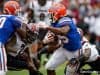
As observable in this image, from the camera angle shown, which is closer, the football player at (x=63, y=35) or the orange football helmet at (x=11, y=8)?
the football player at (x=63, y=35)

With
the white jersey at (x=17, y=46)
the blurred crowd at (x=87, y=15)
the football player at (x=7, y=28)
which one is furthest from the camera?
the blurred crowd at (x=87, y=15)

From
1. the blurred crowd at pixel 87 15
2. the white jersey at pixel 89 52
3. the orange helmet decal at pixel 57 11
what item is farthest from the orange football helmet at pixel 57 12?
the blurred crowd at pixel 87 15

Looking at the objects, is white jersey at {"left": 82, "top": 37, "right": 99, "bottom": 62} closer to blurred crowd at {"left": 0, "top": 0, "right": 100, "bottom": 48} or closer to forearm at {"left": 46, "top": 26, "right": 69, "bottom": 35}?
forearm at {"left": 46, "top": 26, "right": 69, "bottom": 35}

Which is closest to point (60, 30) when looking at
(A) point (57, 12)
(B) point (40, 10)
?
(A) point (57, 12)

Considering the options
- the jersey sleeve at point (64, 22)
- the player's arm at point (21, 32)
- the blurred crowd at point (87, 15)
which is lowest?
the blurred crowd at point (87, 15)

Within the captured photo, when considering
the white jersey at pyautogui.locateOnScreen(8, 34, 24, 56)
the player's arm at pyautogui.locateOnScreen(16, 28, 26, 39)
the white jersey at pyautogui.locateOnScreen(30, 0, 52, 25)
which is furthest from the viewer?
the white jersey at pyautogui.locateOnScreen(30, 0, 52, 25)

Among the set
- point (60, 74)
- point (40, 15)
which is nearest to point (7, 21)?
point (60, 74)

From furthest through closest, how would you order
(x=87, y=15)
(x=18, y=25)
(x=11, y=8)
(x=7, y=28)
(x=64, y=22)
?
1. (x=87, y=15)
2. (x=11, y=8)
3. (x=64, y=22)
4. (x=18, y=25)
5. (x=7, y=28)

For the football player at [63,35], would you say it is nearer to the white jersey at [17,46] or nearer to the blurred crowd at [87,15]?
the white jersey at [17,46]

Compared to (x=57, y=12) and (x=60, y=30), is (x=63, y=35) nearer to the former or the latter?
(x=60, y=30)

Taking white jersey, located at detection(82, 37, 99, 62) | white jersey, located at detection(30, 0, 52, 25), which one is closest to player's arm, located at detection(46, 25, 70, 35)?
white jersey, located at detection(82, 37, 99, 62)

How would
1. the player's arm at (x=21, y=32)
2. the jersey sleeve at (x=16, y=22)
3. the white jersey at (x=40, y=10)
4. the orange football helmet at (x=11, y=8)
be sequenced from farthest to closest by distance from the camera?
the white jersey at (x=40, y=10)
the orange football helmet at (x=11, y=8)
the player's arm at (x=21, y=32)
the jersey sleeve at (x=16, y=22)

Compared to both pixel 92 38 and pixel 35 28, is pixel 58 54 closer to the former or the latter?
pixel 35 28

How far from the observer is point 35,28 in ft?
26.7
